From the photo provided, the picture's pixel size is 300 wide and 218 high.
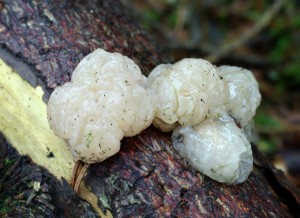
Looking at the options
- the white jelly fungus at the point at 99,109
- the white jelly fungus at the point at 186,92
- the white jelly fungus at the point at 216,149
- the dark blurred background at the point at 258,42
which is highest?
the white jelly fungus at the point at 99,109

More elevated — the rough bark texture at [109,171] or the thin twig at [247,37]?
the rough bark texture at [109,171]

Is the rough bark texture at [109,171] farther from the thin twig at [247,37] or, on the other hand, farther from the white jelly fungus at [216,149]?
the thin twig at [247,37]

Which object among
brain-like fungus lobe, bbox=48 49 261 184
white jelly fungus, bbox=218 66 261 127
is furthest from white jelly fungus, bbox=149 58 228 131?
white jelly fungus, bbox=218 66 261 127

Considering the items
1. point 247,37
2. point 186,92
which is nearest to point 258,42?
point 247,37

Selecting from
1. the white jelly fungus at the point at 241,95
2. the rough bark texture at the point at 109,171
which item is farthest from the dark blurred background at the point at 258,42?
the white jelly fungus at the point at 241,95

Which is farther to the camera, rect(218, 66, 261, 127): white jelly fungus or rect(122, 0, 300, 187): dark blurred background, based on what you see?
rect(122, 0, 300, 187): dark blurred background

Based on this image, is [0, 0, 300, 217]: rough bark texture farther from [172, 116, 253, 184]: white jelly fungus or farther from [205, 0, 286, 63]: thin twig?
[205, 0, 286, 63]: thin twig
